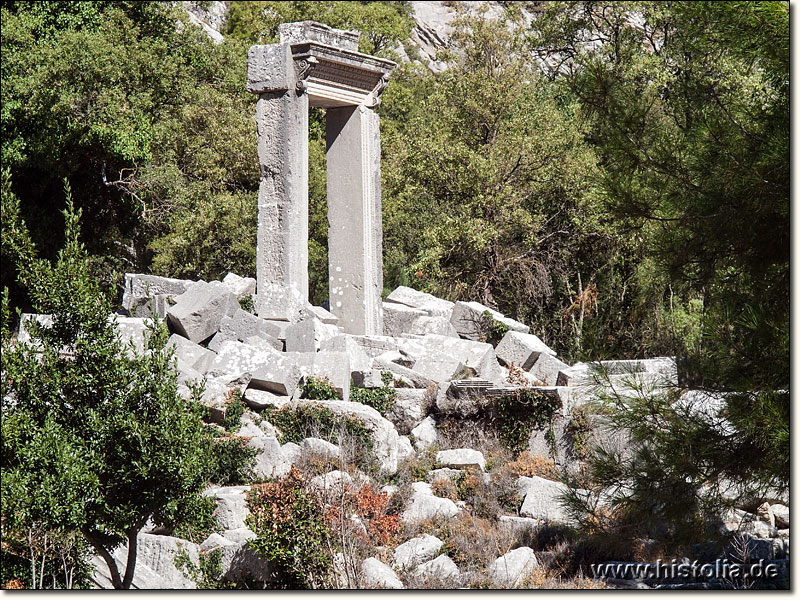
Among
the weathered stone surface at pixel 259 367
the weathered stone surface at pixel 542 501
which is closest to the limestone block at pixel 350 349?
the weathered stone surface at pixel 259 367

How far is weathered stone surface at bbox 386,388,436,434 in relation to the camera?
11.5 meters

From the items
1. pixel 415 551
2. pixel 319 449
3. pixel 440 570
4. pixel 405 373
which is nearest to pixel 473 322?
pixel 405 373

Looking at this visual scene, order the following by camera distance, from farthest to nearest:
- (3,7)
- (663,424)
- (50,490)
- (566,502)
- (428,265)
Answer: (3,7)
(428,265)
(566,502)
(663,424)
(50,490)

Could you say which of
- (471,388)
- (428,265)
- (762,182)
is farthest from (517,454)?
(428,265)

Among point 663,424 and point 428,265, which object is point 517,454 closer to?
point 663,424

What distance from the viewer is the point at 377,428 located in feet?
34.3

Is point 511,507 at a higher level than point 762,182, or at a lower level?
lower

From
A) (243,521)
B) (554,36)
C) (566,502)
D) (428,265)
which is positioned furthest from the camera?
(554,36)

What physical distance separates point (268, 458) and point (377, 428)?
1278 mm

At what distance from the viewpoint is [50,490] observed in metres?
6.46

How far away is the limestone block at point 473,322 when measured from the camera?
14.8m

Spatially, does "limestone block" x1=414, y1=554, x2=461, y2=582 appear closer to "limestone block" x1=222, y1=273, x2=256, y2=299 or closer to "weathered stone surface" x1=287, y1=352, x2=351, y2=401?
"weathered stone surface" x1=287, y1=352, x2=351, y2=401

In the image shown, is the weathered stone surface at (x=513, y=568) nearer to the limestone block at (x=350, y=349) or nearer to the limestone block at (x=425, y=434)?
the limestone block at (x=425, y=434)

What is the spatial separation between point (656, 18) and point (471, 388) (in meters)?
12.1
